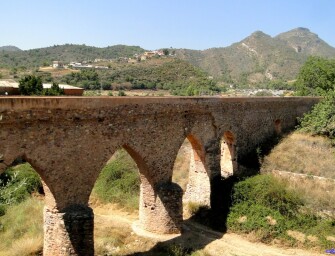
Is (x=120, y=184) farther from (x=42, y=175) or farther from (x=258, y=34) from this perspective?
(x=258, y=34)

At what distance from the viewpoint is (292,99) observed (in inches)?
973

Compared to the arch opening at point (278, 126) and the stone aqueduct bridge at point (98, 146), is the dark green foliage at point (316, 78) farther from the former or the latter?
the stone aqueduct bridge at point (98, 146)

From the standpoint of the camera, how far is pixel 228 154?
18422 millimetres

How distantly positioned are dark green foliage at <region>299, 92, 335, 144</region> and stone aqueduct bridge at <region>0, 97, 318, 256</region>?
31.5 feet

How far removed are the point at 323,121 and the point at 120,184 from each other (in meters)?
14.0

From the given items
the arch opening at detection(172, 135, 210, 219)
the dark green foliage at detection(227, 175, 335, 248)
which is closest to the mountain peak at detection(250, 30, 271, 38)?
the arch opening at detection(172, 135, 210, 219)

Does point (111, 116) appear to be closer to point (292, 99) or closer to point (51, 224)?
point (51, 224)

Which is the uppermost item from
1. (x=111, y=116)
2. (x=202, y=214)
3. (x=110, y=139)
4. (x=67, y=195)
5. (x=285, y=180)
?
(x=111, y=116)

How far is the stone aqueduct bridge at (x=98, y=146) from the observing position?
8.44 metres

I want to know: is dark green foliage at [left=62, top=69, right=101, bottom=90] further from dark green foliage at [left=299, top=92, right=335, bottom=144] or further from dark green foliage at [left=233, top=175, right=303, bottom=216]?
dark green foliage at [left=233, top=175, right=303, bottom=216]

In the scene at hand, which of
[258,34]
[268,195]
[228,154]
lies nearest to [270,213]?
[268,195]

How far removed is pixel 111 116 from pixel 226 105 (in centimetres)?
744

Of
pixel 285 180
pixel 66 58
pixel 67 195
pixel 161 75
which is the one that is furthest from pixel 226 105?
pixel 66 58

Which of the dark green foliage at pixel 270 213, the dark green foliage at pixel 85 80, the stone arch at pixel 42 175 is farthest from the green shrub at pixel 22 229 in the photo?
the dark green foliage at pixel 85 80
